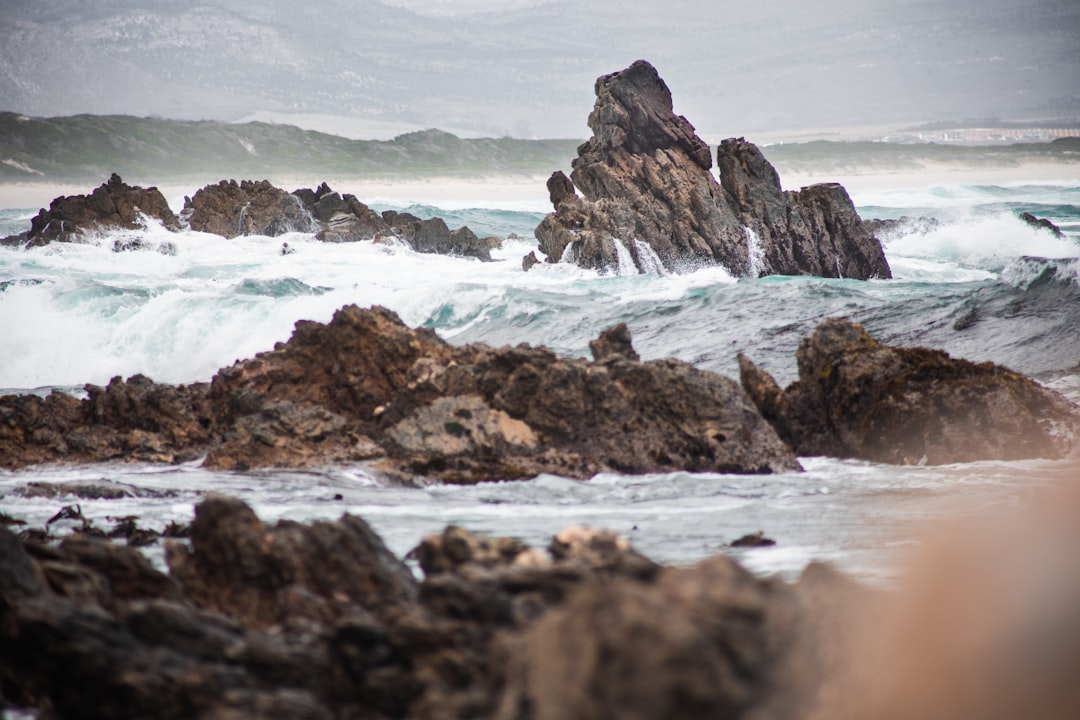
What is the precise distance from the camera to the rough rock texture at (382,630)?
116 inches

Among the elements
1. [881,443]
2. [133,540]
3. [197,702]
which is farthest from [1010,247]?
[197,702]

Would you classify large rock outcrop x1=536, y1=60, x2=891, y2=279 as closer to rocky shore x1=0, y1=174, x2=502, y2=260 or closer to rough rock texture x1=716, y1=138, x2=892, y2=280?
rough rock texture x1=716, y1=138, x2=892, y2=280

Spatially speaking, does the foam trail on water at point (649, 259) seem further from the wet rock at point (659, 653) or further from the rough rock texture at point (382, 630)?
the wet rock at point (659, 653)

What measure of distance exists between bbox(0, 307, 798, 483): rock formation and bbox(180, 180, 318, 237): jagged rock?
115 ft

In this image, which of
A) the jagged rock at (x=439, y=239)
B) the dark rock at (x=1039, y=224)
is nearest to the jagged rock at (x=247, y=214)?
the jagged rock at (x=439, y=239)

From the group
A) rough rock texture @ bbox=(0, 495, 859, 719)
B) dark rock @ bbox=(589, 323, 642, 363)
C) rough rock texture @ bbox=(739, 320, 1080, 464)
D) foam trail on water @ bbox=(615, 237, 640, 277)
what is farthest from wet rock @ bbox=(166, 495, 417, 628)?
foam trail on water @ bbox=(615, 237, 640, 277)

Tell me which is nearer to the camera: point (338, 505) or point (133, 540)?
point (133, 540)

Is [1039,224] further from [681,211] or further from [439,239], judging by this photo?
[439,239]

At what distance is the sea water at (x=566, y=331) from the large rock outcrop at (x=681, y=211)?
909mm

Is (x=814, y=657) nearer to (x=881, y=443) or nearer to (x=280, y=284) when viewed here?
(x=881, y=443)

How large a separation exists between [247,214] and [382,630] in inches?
1794

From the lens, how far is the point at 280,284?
2997 centimetres

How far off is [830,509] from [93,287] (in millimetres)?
22869

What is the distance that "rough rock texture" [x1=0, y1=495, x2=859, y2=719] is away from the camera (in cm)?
294
